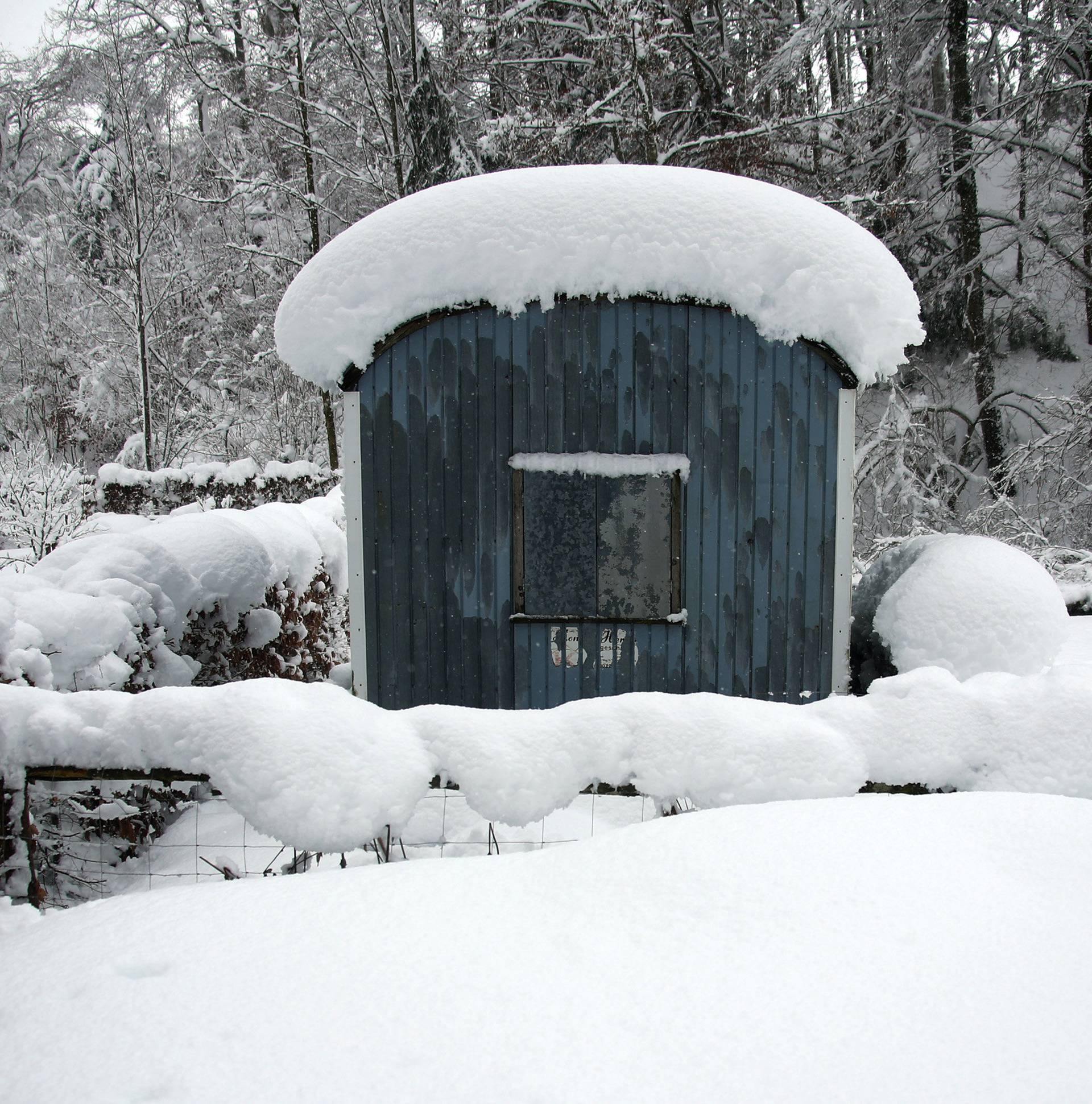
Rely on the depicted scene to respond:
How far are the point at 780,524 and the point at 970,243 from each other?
11963 millimetres

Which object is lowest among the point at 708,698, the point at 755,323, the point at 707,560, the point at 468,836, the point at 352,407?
the point at 468,836

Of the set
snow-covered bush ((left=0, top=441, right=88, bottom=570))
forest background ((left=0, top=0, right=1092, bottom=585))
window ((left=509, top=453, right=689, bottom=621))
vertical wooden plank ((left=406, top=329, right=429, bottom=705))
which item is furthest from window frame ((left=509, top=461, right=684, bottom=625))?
forest background ((left=0, top=0, right=1092, bottom=585))

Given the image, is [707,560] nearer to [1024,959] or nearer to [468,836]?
[468,836]

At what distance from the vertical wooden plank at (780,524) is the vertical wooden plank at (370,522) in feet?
8.27

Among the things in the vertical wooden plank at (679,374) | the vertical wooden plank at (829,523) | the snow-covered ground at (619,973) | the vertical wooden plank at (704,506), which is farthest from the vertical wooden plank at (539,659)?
the snow-covered ground at (619,973)

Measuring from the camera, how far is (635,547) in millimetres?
5117

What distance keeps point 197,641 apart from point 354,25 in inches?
611

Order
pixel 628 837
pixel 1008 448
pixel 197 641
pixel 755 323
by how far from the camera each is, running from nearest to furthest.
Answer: pixel 628 837, pixel 755 323, pixel 197 641, pixel 1008 448

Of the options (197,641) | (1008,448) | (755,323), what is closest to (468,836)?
(197,641)

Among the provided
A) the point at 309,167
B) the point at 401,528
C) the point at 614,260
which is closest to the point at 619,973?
the point at 401,528

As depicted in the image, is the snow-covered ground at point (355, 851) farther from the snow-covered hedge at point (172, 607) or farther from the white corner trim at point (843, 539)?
the white corner trim at point (843, 539)

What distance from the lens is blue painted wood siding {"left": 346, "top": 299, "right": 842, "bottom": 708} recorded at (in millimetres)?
5020

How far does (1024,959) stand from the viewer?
188 centimetres

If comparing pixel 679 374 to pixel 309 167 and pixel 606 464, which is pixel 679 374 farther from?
pixel 309 167
